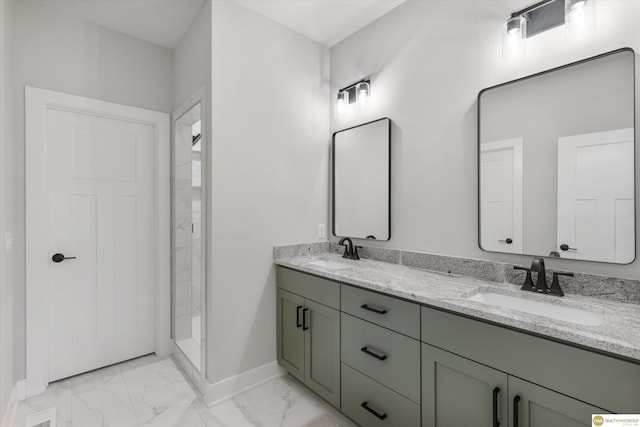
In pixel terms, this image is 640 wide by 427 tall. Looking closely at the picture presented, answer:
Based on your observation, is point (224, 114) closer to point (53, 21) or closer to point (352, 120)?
point (352, 120)

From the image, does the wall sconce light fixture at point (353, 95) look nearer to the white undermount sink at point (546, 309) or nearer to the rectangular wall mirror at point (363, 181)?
the rectangular wall mirror at point (363, 181)

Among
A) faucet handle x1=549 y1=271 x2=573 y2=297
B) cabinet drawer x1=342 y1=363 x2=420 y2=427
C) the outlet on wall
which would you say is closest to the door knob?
the outlet on wall

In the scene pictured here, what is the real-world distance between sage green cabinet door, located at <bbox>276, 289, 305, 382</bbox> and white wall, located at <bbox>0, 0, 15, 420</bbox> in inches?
63.1

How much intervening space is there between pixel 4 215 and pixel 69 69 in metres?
1.25

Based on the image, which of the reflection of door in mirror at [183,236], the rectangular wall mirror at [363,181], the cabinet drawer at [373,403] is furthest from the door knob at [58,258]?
the cabinet drawer at [373,403]

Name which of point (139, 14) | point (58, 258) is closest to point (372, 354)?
point (58, 258)

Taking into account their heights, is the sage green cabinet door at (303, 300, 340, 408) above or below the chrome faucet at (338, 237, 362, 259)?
below

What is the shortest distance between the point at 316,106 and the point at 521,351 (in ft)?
7.35

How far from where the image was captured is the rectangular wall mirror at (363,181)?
89.0 inches

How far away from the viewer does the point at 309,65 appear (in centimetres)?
260

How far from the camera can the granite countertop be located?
3.15ft

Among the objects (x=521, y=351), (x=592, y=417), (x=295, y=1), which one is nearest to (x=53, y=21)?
(x=295, y=1)

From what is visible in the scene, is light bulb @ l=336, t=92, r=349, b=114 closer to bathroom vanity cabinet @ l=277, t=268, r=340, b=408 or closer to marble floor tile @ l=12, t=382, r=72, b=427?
bathroom vanity cabinet @ l=277, t=268, r=340, b=408

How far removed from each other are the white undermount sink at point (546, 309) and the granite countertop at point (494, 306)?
11 millimetres
